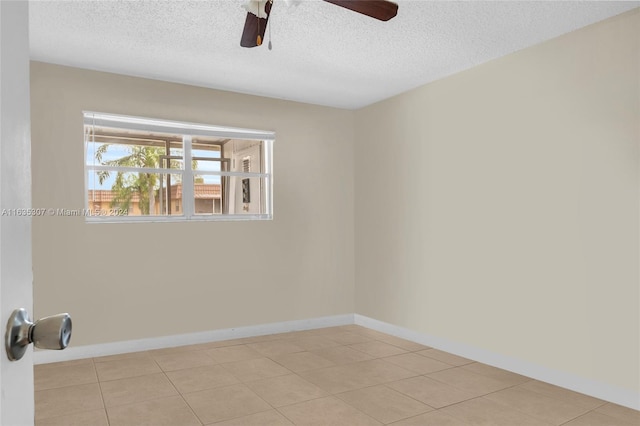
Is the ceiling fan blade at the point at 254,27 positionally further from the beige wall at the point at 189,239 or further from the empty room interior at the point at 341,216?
the beige wall at the point at 189,239

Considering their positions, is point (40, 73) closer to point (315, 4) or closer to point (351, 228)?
point (315, 4)

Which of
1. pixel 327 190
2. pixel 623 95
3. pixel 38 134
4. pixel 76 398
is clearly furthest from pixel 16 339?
pixel 327 190

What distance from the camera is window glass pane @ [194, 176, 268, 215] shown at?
4.57 m

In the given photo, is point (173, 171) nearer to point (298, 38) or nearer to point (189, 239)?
point (189, 239)

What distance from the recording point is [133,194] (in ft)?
13.9

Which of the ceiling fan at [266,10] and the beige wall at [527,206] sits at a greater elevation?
the ceiling fan at [266,10]

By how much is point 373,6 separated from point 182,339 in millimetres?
3447

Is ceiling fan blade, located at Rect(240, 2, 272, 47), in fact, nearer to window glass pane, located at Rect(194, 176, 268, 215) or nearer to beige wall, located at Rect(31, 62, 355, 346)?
beige wall, located at Rect(31, 62, 355, 346)

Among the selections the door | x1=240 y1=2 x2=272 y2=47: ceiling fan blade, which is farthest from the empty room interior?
the door

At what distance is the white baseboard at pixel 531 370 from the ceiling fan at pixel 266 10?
109 inches

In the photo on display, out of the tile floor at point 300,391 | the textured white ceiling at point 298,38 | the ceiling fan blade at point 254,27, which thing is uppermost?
the textured white ceiling at point 298,38

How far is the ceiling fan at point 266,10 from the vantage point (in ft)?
6.96

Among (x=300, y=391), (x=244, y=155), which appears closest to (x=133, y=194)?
(x=244, y=155)

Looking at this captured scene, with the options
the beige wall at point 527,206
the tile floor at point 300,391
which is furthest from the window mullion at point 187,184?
the beige wall at point 527,206
